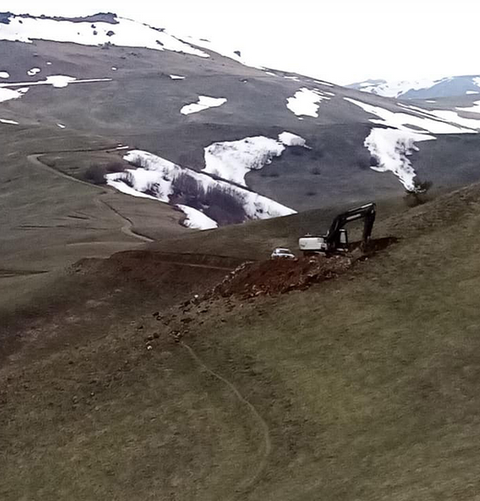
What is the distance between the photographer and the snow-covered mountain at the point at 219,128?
2931 inches

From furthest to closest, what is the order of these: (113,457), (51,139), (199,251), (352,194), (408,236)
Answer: (51,139)
(352,194)
(199,251)
(408,236)
(113,457)

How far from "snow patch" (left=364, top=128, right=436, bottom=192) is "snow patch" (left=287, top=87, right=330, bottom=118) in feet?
95.8

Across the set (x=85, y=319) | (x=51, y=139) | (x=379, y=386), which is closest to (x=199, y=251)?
(x=85, y=319)

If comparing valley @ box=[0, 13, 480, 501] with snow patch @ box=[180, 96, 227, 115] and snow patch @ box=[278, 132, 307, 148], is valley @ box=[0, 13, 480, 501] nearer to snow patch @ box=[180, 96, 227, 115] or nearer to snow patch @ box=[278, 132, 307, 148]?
snow patch @ box=[278, 132, 307, 148]

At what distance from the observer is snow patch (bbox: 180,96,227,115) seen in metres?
129

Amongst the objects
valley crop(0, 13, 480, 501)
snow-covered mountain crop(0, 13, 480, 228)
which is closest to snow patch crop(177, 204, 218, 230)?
snow-covered mountain crop(0, 13, 480, 228)

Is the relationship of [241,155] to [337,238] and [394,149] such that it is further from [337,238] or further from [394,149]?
[337,238]

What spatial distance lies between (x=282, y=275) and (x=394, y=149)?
81.3 meters

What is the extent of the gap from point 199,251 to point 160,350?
15.0 meters

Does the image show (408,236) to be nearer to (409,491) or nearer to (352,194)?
(409,491)

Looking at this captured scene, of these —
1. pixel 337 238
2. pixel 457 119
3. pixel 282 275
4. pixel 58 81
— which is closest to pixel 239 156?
pixel 337 238

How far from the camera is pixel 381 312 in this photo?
18.3 metres

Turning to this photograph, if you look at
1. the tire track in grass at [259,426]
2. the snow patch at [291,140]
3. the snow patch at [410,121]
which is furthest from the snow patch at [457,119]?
the tire track in grass at [259,426]

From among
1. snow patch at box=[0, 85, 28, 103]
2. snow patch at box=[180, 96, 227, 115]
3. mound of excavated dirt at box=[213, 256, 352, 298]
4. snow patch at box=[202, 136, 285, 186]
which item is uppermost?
mound of excavated dirt at box=[213, 256, 352, 298]
